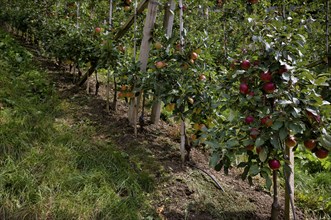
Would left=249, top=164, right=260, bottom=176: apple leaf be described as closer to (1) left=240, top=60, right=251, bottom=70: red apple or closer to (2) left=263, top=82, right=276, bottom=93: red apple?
(2) left=263, top=82, right=276, bottom=93: red apple

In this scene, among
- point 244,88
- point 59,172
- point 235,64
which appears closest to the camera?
point 244,88

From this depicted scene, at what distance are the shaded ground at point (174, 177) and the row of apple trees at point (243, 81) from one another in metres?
0.31

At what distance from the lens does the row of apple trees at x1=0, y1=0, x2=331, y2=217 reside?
1750 mm

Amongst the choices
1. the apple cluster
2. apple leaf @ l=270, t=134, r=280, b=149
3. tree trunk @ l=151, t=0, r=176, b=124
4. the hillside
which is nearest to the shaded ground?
the hillside

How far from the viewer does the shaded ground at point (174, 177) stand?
7.97 feet

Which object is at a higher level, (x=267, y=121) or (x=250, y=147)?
(x=267, y=121)

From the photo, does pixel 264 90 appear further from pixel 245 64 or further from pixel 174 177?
pixel 174 177

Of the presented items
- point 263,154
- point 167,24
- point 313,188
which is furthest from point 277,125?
point 167,24

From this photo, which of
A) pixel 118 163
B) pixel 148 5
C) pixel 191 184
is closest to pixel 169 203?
→ pixel 191 184

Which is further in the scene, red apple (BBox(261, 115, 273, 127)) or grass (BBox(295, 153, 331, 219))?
grass (BBox(295, 153, 331, 219))

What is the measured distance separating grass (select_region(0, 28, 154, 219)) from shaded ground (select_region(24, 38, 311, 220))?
0.13 m

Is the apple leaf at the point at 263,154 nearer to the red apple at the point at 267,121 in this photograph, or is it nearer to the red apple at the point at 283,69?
the red apple at the point at 267,121

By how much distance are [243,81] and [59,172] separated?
150 centimetres

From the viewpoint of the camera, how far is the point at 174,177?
8.95 feet
